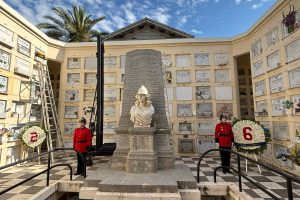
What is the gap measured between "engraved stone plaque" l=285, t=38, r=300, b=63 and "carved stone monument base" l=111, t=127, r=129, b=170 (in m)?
4.55

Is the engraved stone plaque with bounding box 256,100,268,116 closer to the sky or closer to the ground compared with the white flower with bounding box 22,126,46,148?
closer to the sky

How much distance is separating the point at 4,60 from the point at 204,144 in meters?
7.17

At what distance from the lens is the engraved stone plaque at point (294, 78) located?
4.74m

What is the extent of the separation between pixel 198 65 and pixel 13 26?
257 inches

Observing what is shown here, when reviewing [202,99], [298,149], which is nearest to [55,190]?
[298,149]

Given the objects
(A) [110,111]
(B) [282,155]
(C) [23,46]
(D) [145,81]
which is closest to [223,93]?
(B) [282,155]

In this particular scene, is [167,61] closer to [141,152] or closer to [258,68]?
[258,68]

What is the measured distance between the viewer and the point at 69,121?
7.89 meters

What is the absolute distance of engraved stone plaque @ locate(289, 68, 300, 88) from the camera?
15.5 feet

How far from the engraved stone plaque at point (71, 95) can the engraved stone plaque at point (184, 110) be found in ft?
13.7

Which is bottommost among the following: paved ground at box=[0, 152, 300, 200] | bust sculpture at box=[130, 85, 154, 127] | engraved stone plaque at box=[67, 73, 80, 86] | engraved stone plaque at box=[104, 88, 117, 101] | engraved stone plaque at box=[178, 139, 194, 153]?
paved ground at box=[0, 152, 300, 200]

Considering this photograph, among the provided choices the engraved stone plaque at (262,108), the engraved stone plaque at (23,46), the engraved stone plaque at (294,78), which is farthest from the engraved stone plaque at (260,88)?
the engraved stone plaque at (23,46)

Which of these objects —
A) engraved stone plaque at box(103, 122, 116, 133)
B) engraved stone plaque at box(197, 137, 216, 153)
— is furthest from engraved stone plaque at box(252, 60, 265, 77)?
engraved stone plaque at box(103, 122, 116, 133)

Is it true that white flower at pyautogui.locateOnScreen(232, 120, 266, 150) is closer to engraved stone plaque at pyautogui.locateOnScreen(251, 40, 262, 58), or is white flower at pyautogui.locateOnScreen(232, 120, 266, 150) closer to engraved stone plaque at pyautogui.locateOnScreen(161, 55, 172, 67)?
engraved stone plaque at pyautogui.locateOnScreen(251, 40, 262, 58)
